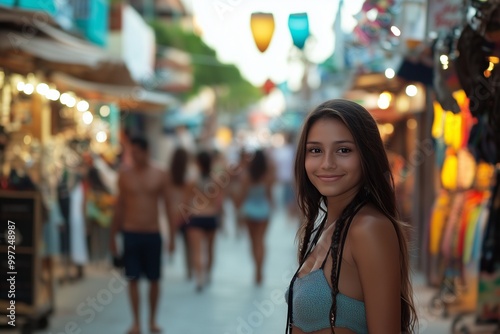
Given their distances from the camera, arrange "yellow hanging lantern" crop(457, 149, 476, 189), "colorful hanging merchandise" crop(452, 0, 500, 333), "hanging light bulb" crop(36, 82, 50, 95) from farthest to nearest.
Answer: "yellow hanging lantern" crop(457, 149, 476, 189) < "hanging light bulb" crop(36, 82, 50, 95) < "colorful hanging merchandise" crop(452, 0, 500, 333)

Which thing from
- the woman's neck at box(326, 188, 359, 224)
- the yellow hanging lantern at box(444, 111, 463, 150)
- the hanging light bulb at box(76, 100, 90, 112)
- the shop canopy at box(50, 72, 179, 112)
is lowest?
the woman's neck at box(326, 188, 359, 224)

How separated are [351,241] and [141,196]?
19.4 ft

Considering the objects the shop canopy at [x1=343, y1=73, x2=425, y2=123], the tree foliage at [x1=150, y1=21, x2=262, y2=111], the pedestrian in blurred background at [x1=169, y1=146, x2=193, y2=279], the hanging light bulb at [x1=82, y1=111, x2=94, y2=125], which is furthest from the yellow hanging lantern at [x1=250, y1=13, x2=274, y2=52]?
the tree foliage at [x1=150, y1=21, x2=262, y2=111]

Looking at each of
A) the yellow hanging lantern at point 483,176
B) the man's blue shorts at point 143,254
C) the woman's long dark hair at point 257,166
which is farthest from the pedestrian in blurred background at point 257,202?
the yellow hanging lantern at point 483,176

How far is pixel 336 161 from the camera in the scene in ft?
9.04

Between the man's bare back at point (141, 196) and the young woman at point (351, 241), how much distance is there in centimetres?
542

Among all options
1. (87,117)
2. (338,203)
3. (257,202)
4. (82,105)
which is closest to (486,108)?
(338,203)

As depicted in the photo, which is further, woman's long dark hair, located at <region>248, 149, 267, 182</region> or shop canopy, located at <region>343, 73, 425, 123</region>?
woman's long dark hair, located at <region>248, 149, 267, 182</region>

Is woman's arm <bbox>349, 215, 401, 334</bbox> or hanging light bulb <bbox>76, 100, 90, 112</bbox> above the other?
hanging light bulb <bbox>76, 100, 90, 112</bbox>

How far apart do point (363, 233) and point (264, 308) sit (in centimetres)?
716

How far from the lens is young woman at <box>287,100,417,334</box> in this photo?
256 centimetres

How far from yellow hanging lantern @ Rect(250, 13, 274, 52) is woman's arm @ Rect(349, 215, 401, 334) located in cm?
543

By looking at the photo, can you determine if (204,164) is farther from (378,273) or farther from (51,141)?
(378,273)

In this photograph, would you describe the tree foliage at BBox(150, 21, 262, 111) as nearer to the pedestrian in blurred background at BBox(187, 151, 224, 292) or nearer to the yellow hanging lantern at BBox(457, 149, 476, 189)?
the pedestrian in blurred background at BBox(187, 151, 224, 292)
